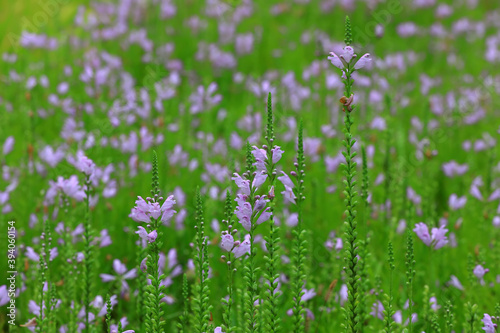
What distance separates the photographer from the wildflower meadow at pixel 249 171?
203cm

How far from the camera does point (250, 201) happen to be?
1880 mm

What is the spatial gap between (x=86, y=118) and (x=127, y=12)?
410 cm

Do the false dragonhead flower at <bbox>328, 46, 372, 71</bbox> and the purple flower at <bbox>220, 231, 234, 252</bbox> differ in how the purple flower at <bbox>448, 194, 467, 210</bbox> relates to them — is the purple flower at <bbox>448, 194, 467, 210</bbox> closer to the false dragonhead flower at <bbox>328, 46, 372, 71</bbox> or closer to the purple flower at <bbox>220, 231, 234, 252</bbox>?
the false dragonhead flower at <bbox>328, 46, 372, 71</bbox>

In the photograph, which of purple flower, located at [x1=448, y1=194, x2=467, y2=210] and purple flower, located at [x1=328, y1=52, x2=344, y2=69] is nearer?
purple flower, located at [x1=328, y1=52, x2=344, y2=69]

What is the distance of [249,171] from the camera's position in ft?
6.07

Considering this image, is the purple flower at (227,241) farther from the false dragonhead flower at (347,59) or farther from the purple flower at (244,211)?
the false dragonhead flower at (347,59)

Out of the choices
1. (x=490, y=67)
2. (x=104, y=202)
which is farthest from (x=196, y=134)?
(x=490, y=67)

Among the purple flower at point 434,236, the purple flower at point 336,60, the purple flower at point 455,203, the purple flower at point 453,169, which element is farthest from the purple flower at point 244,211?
the purple flower at point 453,169

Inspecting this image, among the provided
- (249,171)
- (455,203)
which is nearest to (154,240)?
(249,171)

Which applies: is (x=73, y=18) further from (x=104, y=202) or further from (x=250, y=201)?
(x=250, y=201)

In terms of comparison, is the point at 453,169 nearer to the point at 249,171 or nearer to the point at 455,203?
Result: the point at 455,203

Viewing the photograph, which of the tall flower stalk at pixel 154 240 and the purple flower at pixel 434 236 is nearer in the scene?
the tall flower stalk at pixel 154 240

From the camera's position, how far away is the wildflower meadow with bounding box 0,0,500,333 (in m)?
2.03

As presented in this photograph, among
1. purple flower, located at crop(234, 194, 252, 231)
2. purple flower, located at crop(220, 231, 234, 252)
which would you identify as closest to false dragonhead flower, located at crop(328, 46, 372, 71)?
purple flower, located at crop(234, 194, 252, 231)
